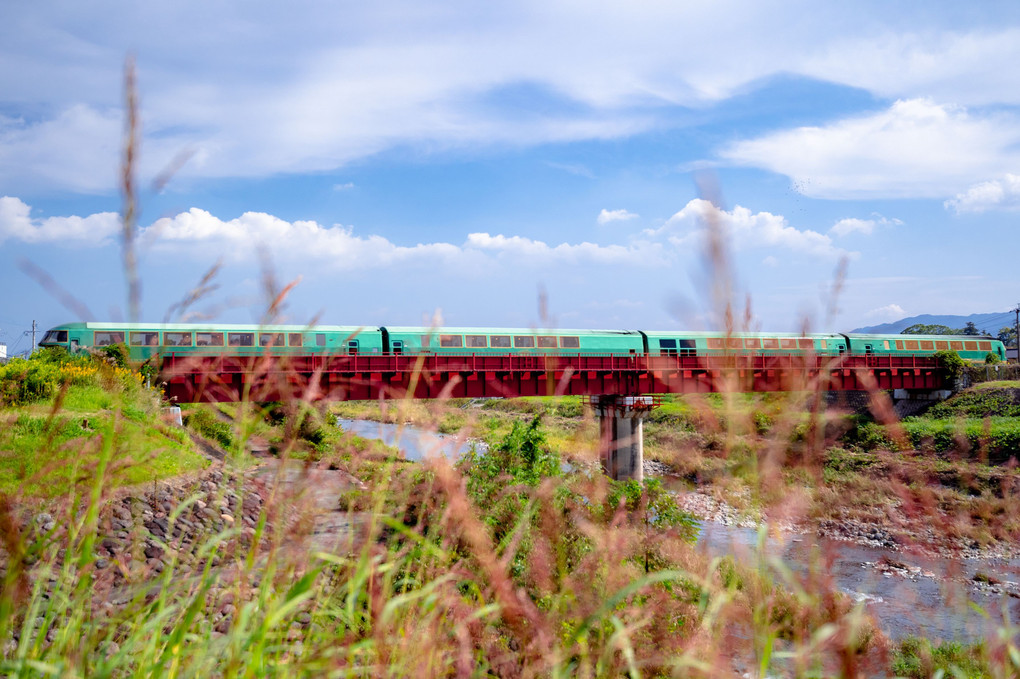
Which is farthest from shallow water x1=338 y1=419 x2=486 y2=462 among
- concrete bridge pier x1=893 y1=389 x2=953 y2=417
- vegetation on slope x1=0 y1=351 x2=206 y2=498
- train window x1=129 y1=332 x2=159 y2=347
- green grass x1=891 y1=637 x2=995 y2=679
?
concrete bridge pier x1=893 y1=389 x2=953 y2=417

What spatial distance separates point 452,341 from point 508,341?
2.82 m

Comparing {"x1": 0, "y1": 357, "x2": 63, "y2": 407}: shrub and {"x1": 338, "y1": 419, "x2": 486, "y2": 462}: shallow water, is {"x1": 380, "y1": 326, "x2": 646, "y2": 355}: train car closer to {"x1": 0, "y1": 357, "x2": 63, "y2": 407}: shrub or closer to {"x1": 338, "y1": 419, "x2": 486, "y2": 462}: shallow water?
{"x1": 0, "y1": 357, "x2": 63, "y2": 407}: shrub

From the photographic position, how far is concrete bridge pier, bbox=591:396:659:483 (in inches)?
1144

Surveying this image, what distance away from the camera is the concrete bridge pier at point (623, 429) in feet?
95.4

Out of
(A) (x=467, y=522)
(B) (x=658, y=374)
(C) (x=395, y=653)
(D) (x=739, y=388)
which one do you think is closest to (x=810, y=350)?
(D) (x=739, y=388)

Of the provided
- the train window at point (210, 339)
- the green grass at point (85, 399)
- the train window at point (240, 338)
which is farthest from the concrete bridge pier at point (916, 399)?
the green grass at point (85, 399)

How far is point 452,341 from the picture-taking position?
28.9m

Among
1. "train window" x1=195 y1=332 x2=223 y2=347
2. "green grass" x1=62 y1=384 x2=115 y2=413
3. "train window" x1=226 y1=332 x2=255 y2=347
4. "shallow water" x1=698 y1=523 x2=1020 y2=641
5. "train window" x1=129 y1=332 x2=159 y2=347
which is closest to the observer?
"shallow water" x1=698 y1=523 x2=1020 y2=641

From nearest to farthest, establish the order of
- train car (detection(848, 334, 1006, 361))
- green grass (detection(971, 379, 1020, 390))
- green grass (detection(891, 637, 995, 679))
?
green grass (detection(891, 637, 995, 679))
green grass (detection(971, 379, 1020, 390))
train car (detection(848, 334, 1006, 361))

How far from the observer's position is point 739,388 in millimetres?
2234

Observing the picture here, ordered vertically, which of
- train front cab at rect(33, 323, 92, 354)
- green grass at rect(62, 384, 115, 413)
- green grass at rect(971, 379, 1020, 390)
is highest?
train front cab at rect(33, 323, 92, 354)

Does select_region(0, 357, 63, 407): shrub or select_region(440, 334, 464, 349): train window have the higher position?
select_region(440, 334, 464, 349): train window

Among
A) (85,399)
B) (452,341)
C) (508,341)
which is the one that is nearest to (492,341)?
(508,341)

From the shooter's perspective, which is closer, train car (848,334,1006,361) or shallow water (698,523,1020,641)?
shallow water (698,523,1020,641)
